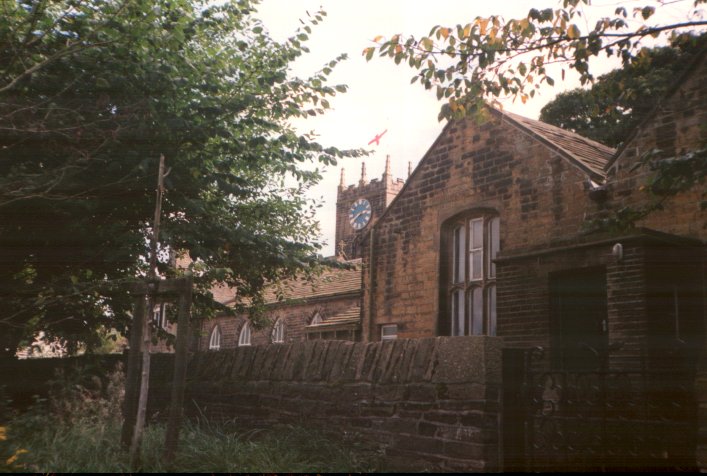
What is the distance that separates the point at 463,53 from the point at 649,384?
3922mm

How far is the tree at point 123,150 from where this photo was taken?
29.8 feet

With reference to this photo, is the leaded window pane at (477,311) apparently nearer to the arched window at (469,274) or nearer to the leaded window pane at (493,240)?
the arched window at (469,274)

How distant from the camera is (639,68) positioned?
7684mm

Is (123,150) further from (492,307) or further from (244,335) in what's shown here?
(244,335)

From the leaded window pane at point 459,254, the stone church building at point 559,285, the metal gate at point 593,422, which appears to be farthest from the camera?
the leaded window pane at point 459,254

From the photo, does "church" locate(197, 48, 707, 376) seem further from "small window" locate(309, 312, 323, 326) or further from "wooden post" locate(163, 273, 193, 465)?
"small window" locate(309, 312, 323, 326)

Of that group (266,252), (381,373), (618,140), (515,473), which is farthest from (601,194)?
(618,140)

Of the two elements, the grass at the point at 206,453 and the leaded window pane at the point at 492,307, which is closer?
the grass at the point at 206,453

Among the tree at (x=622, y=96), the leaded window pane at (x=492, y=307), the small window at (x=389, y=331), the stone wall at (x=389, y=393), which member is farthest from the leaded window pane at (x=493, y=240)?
the stone wall at (x=389, y=393)

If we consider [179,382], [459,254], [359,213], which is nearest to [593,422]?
[179,382]

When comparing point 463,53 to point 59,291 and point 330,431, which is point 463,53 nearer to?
point 330,431

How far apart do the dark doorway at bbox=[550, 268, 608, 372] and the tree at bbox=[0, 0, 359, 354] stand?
4.55m

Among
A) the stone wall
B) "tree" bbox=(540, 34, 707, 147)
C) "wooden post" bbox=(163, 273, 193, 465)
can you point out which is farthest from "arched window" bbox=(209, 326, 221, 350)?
"wooden post" bbox=(163, 273, 193, 465)

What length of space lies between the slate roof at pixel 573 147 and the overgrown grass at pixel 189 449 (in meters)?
7.24
